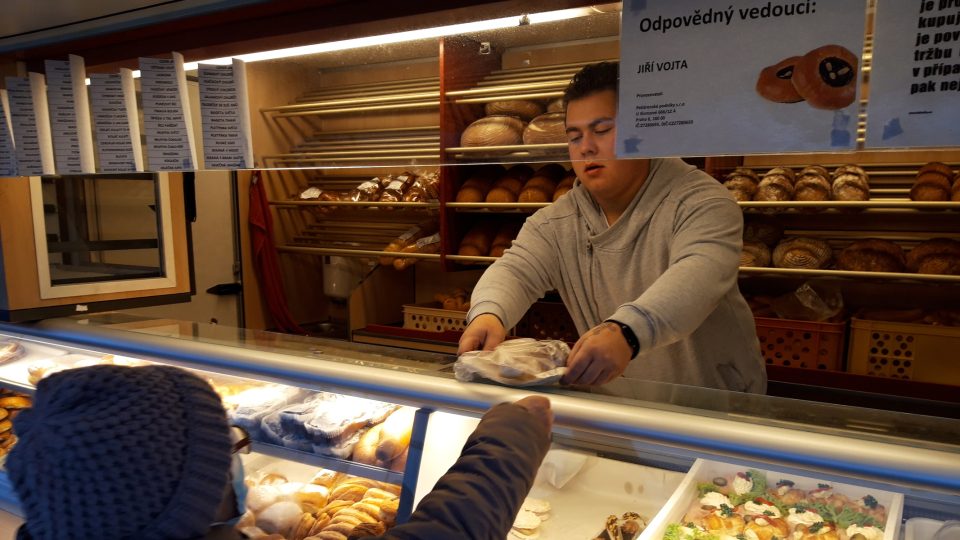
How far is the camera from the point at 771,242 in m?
3.15

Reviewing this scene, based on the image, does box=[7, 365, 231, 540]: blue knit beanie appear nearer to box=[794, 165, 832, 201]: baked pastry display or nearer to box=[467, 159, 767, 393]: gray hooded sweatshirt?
box=[467, 159, 767, 393]: gray hooded sweatshirt

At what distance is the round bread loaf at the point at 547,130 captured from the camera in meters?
1.20

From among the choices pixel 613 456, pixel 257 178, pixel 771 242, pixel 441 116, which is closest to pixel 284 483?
pixel 613 456

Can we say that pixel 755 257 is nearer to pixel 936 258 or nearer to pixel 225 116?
pixel 936 258

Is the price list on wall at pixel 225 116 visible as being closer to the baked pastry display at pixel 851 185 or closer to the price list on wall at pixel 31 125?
the price list on wall at pixel 31 125

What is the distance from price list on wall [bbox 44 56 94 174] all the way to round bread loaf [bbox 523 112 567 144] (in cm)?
126

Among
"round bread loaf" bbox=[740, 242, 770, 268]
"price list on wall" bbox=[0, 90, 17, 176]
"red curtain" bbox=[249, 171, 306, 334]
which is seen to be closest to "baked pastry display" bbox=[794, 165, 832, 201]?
"round bread loaf" bbox=[740, 242, 770, 268]

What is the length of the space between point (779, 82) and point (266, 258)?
433 centimetres

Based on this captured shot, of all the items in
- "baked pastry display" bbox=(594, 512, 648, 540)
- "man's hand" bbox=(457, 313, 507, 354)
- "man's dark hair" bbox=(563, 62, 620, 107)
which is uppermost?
"man's dark hair" bbox=(563, 62, 620, 107)

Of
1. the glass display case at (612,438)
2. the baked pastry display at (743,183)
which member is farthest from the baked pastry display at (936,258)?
the glass display case at (612,438)

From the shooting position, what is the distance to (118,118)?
1.65 metres

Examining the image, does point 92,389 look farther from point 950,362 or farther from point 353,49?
point 950,362

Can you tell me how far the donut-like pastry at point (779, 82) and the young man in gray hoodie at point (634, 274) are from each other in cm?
31

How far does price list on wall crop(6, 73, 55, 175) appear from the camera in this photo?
178 cm
